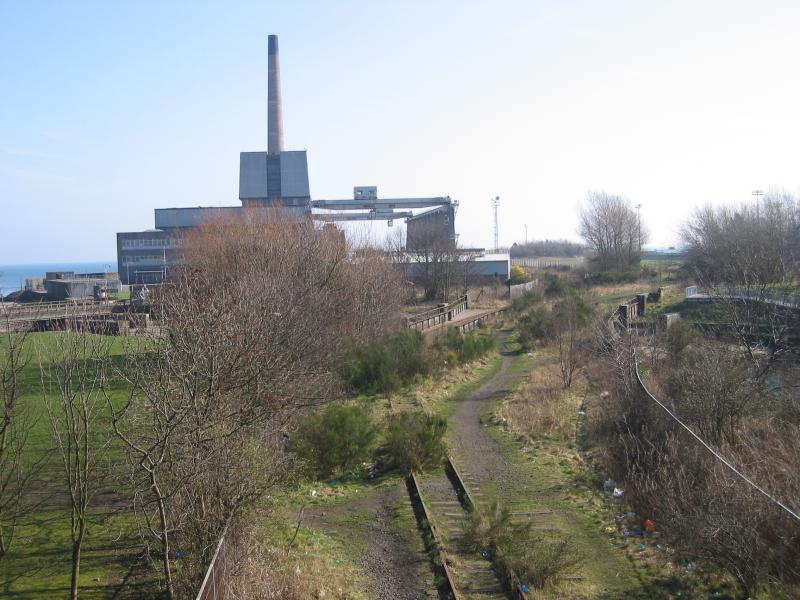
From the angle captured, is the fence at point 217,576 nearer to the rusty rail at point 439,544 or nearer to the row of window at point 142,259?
the rusty rail at point 439,544

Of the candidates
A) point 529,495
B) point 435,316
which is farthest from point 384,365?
point 435,316

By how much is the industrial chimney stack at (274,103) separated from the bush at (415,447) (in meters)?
58.5

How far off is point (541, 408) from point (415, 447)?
19.3 feet

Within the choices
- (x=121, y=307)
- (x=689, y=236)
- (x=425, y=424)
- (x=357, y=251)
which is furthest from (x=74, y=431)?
(x=689, y=236)

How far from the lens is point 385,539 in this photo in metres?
11.2

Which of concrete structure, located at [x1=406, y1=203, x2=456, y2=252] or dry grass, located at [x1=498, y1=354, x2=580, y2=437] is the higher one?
concrete structure, located at [x1=406, y1=203, x2=456, y2=252]

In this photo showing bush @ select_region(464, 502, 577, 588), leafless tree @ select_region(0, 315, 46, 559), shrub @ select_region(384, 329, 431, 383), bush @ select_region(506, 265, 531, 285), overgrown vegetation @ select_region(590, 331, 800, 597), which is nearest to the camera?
overgrown vegetation @ select_region(590, 331, 800, 597)

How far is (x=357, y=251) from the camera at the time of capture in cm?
3206

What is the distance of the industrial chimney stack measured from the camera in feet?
224

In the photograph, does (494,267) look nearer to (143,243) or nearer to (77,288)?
(143,243)

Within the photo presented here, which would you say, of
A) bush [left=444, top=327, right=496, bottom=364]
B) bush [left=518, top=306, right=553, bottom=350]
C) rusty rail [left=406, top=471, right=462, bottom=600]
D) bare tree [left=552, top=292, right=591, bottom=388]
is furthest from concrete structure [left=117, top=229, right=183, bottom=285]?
rusty rail [left=406, top=471, right=462, bottom=600]

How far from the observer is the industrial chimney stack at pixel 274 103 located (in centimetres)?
6825

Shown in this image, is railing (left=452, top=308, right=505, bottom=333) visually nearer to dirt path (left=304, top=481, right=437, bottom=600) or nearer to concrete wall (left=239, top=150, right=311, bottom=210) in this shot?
dirt path (left=304, top=481, right=437, bottom=600)

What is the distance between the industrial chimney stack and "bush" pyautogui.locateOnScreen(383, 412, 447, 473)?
58493 mm
